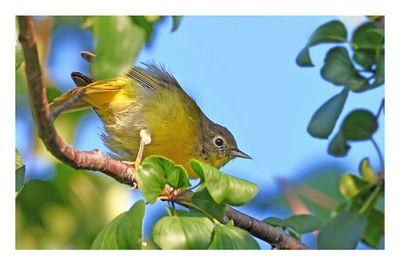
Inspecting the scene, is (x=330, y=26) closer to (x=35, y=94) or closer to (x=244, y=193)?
(x=244, y=193)

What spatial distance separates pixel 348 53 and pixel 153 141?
0.49 meters

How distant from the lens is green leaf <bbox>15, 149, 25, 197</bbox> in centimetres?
104

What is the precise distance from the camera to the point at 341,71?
1109mm

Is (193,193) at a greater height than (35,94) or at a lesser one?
lesser

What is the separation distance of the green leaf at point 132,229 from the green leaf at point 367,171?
1.36 ft

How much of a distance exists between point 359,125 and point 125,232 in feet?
1.57

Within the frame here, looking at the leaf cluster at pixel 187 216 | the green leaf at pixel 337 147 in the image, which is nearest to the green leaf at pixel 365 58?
the green leaf at pixel 337 147

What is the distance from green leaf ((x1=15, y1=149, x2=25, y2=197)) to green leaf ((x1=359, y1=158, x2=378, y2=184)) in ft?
1.81

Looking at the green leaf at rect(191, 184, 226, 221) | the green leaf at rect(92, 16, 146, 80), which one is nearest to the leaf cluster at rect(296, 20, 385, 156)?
the green leaf at rect(191, 184, 226, 221)

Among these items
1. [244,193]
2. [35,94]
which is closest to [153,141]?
[244,193]

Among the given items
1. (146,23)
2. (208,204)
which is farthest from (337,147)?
(146,23)

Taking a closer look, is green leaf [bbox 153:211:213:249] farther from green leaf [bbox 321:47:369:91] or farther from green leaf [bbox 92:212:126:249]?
green leaf [bbox 321:47:369:91]
